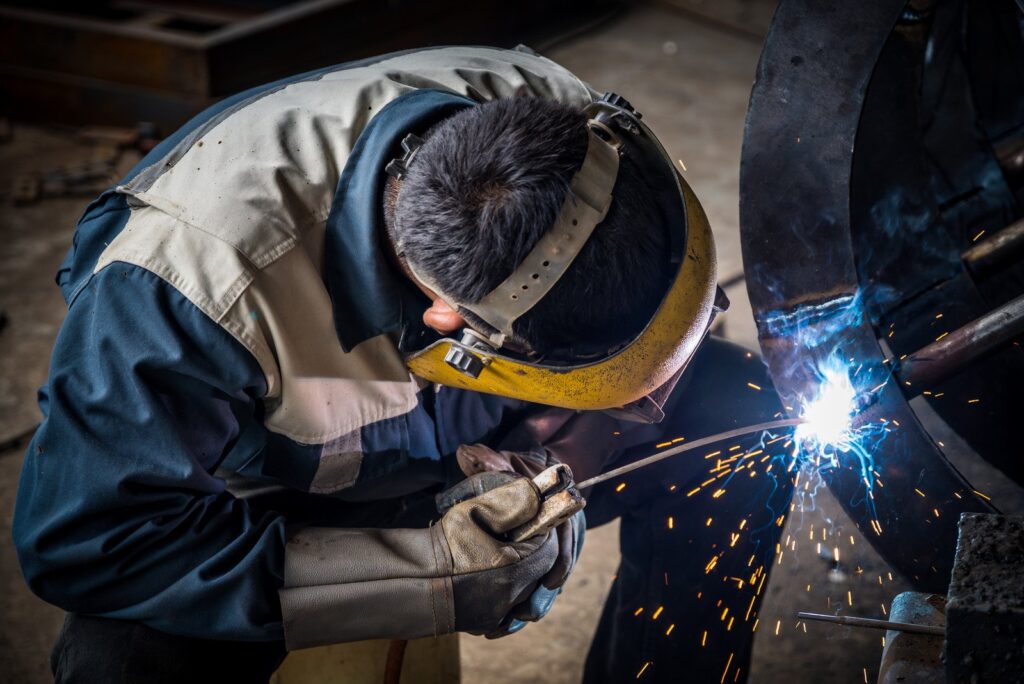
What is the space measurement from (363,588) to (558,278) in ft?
1.99

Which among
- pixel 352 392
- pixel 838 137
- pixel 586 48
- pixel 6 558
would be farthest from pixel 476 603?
pixel 586 48

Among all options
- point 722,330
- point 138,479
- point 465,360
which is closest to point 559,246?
point 465,360

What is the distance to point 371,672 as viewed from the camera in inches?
77.4

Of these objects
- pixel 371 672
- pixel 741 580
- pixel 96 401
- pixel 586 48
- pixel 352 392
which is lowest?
pixel 586 48

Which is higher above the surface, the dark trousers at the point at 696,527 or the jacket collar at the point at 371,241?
the jacket collar at the point at 371,241

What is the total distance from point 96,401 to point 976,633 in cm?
122

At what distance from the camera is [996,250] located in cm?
197

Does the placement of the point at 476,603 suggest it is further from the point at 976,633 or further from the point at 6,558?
the point at 6,558

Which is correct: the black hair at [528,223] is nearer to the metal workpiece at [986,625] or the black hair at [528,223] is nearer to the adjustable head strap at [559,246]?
the adjustable head strap at [559,246]

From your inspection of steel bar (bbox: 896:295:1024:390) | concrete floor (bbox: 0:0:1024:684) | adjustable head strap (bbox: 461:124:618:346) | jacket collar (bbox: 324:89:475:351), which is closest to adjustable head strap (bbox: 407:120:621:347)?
adjustable head strap (bbox: 461:124:618:346)

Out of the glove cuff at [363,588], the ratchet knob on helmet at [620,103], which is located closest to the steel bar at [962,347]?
the ratchet knob on helmet at [620,103]

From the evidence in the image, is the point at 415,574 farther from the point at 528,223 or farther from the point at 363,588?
the point at 528,223

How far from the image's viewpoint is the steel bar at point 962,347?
4.77 ft

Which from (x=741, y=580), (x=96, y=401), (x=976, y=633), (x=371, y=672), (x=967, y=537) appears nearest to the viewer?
(x=976, y=633)
